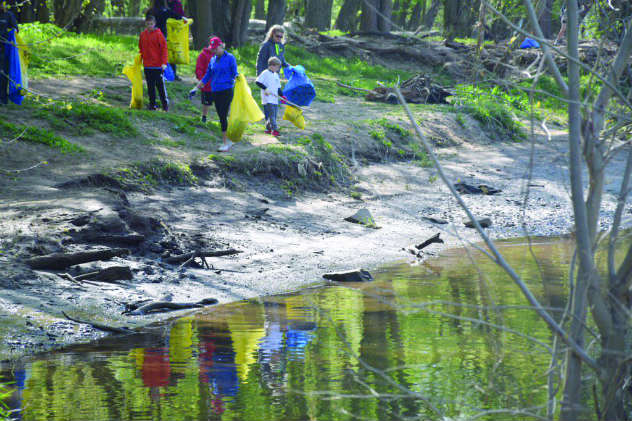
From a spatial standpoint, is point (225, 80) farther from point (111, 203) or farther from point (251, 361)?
point (251, 361)

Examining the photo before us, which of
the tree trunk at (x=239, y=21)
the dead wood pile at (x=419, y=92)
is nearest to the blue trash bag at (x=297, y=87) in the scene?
the dead wood pile at (x=419, y=92)

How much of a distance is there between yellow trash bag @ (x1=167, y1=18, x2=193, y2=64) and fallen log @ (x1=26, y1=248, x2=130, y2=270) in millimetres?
7899

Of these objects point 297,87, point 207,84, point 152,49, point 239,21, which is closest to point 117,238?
point 207,84

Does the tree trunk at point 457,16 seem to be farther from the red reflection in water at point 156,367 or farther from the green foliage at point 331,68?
the red reflection in water at point 156,367

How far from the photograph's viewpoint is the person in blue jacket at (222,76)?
12531 millimetres

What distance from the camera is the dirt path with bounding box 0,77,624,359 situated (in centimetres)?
743

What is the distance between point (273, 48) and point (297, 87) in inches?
34.5

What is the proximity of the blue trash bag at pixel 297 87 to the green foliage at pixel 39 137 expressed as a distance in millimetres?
4095

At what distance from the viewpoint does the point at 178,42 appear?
51.4 feet

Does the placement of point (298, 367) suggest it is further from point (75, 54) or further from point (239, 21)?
point (239, 21)

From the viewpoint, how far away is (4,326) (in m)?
6.71

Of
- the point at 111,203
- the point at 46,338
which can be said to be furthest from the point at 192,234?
the point at 46,338

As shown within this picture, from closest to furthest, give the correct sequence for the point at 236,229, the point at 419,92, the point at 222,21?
1. the point at 236,229
2. the point at 419,92
3. the point at 222,21

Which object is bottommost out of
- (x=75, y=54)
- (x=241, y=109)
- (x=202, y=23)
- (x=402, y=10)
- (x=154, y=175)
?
(x=154, y=175)
